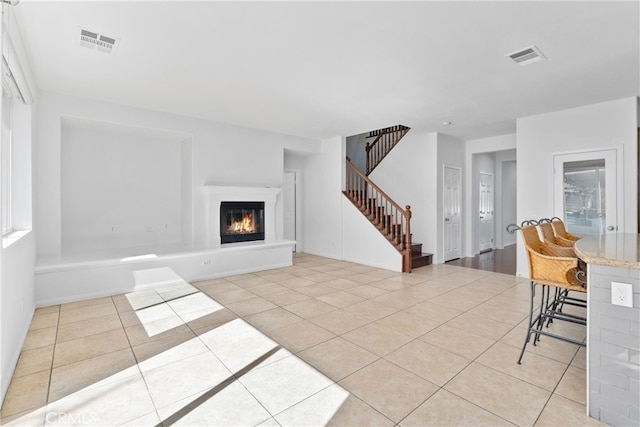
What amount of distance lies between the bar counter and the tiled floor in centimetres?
16

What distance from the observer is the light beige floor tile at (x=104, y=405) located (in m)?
1.91

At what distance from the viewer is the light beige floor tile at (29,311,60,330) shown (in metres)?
3.34

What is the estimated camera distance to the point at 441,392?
2189 mm

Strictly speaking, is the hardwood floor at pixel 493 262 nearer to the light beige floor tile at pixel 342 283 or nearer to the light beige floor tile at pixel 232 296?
the light beige floor tile at pixel 342 283

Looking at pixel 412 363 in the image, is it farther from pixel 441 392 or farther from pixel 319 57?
pixel 319 57

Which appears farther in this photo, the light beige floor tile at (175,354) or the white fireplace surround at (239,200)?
the white fireplace surround at (239,200)

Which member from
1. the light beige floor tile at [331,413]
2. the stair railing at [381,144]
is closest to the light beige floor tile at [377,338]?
the light beige floor tile at [331,413]

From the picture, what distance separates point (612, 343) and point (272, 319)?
286 cm

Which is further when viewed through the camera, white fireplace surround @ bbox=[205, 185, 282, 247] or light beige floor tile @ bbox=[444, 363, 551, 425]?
white fireplace surround @ bbox=[205, 185, 282, 247]

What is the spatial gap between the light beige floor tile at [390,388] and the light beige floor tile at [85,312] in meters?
3.10

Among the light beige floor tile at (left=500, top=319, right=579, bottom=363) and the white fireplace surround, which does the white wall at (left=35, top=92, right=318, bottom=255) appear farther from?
the light beige floor tile at (left=500, top=319, right=579, bottom=363)

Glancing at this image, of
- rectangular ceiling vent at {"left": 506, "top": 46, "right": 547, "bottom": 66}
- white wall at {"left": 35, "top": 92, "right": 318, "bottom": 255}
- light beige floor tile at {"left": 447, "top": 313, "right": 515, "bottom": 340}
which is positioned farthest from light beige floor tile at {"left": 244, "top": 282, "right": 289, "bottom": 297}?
rectangular ceiling vent at {"left": 506, "top": 46, "right": 547, "bottom": 66}

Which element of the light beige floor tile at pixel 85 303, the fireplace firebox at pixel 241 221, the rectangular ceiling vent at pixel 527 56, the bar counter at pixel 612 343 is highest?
the rectangular ceiling vent at pixel 527 56

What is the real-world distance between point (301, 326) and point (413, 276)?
3.04 meters
